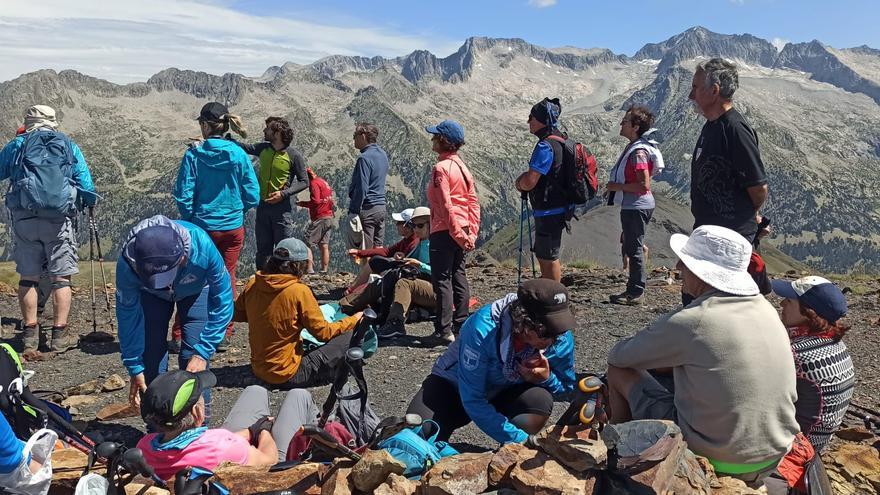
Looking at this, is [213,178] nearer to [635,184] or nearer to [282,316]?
[282,316]

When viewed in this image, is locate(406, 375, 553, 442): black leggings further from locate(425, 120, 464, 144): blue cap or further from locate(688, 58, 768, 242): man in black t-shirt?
locate(425, 120, 464, 144): blue cap

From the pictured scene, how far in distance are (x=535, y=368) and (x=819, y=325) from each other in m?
2.22

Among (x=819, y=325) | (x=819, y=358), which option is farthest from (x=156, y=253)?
(x=819, y=325)

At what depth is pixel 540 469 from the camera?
13.6 feet

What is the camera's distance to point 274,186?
12398 millimetres

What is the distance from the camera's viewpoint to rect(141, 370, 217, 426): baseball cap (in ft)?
14.5

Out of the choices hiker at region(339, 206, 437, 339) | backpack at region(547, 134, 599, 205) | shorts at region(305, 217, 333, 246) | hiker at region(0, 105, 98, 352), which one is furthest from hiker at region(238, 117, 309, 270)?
backpack at region(547, 134, 599, 205)

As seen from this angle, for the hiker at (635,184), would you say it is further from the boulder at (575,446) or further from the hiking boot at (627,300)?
the boulder at (575,446)

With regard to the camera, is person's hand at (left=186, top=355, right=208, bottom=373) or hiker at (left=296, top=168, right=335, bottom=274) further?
hiker at (left=296, top=168, right=335, bottom=274)

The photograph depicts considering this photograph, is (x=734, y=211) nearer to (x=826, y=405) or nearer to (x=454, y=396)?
(x=826, y=405)

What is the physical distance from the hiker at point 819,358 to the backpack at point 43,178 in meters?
8.54

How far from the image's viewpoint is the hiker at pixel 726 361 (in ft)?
13.5

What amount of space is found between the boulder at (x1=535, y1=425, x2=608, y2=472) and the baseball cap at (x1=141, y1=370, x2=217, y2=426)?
231 cm

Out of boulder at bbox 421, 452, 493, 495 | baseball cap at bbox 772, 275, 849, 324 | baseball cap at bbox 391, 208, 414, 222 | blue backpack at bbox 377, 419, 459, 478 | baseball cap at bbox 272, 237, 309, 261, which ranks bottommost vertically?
blue backpack at bbox 377, 419, 459, 478
